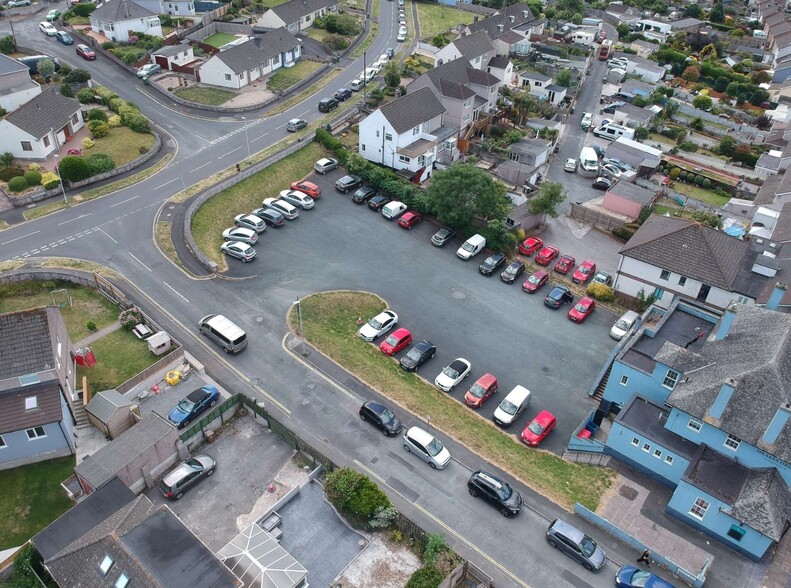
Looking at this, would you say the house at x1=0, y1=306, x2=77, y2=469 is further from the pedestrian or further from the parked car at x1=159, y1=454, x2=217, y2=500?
the pedestrian

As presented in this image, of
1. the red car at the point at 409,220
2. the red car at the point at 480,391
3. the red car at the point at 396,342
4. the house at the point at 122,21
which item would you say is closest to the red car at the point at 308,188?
the red car at the point at 409,220

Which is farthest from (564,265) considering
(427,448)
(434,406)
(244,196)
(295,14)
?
(295,14)

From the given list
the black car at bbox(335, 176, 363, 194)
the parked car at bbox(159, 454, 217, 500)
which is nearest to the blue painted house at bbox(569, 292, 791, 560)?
the parked car at bbox(159, 454, 217, 500)

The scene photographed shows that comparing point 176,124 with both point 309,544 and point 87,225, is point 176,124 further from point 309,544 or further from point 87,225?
point 309,544

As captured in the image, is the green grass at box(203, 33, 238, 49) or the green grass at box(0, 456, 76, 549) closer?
the green grass at box(0, 456, 76, 549)

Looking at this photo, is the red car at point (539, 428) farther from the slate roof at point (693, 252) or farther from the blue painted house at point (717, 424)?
the slate roof at point (693, 252)

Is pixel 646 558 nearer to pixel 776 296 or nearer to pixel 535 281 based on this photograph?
pixel 776 296
